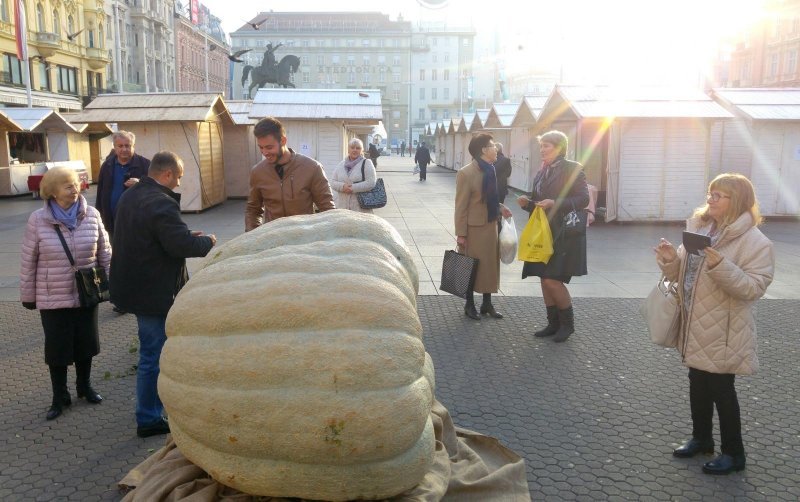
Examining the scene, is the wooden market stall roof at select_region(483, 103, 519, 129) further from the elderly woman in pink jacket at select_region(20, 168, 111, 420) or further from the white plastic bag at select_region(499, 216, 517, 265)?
the elderly woman in pink jacket at select_region(20, 168, 111, 420)

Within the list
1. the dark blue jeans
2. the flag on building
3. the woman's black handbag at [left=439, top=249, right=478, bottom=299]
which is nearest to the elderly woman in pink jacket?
the dark blue jeans

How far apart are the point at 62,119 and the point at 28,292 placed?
67.1ft

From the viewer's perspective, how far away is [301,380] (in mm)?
2709

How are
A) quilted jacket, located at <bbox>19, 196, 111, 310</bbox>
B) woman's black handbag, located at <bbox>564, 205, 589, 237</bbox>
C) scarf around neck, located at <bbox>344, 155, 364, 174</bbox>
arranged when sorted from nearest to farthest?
quilted jacket, located at <bbox>19, 196, 111, 310</bbox> → woman's black handbag, located at <bbox>564, 205, 589, 237</bbox> → scarf around neck, located at <bbox>344, 155, 364, 174</bbox>

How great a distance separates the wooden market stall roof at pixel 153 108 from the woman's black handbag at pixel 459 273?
33.8 ft

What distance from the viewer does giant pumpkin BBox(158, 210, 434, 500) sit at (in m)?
2.69

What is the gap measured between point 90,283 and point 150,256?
791mm

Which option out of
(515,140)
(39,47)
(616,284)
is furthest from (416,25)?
(616,284)

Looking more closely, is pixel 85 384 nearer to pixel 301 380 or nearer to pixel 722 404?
pixel 301 380

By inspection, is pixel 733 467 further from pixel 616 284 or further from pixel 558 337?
pixel 616 284

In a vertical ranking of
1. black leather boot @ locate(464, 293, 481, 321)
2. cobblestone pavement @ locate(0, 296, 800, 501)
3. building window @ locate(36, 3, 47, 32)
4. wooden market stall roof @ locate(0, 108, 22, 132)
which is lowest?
cobblestone pavement @ locate(0, 296, 800, 501)

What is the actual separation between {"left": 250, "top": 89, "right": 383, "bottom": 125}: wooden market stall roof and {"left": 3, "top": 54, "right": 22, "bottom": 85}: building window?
99.1 feet

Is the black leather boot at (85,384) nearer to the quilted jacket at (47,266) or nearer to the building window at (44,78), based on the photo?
the quilted jacket at (47,266)

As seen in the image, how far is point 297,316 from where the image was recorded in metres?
2.80
